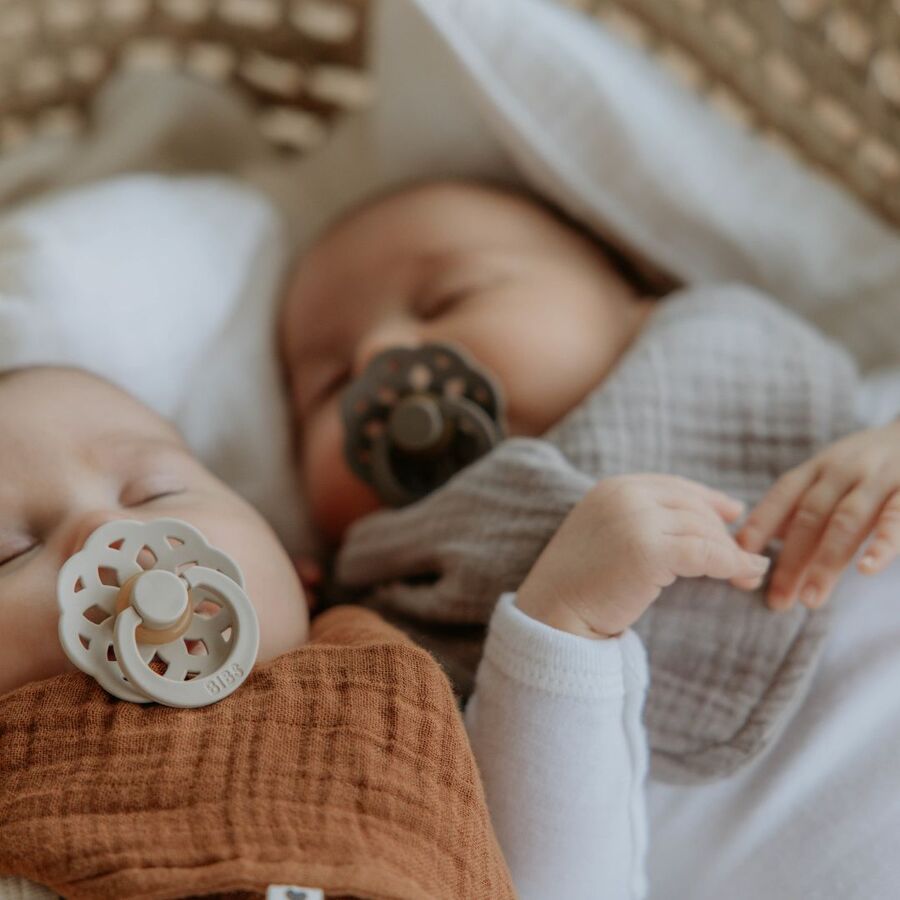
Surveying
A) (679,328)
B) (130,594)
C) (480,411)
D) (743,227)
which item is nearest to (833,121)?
(743,227)

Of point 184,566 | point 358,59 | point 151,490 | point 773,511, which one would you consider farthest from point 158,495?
point 358,59

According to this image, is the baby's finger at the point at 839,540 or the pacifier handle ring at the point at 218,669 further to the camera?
the baby's finger at the point at 839,540

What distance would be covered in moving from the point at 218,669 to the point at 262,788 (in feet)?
0.26

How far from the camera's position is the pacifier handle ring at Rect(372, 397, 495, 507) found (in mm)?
884

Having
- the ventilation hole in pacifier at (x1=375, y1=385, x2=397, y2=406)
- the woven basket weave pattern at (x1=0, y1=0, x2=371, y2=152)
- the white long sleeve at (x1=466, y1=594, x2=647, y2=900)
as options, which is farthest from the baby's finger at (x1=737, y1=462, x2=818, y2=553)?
the woven basket weave pattern at (x1=0, y1=0, x2=371, y2=152)

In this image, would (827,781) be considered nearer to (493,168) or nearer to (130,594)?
(130,594)

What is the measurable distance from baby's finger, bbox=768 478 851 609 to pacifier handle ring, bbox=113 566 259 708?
368mm

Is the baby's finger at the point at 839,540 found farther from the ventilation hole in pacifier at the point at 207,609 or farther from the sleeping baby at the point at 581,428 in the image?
the ventilation hole in pacifier at the point at 207,609

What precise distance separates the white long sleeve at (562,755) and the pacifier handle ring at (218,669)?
6.7 inches

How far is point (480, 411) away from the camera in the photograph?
35.1 inches

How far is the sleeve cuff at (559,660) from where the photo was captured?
660 mm

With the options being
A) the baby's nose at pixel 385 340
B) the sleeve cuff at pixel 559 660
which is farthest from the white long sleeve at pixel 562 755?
the baby's nose at pixel 385 340

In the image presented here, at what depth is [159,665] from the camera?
1.98 feet

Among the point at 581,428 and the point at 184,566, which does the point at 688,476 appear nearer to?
the point at 581,428
